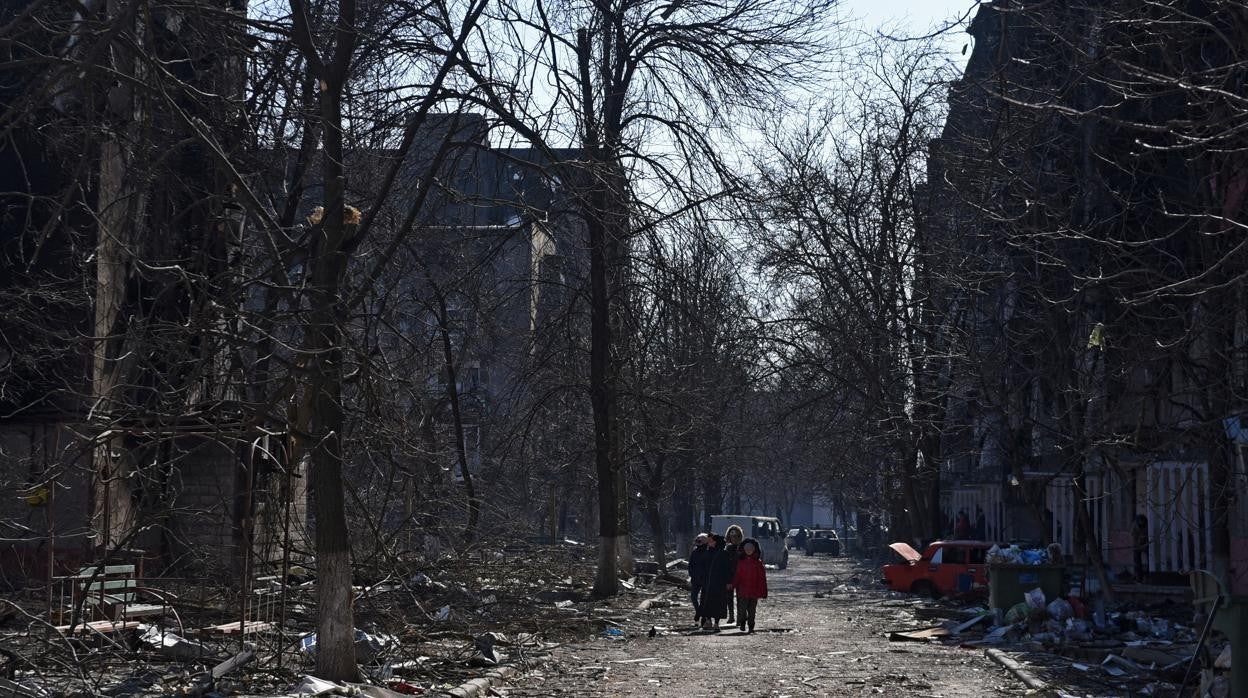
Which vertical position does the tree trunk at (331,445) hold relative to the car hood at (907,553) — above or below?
above

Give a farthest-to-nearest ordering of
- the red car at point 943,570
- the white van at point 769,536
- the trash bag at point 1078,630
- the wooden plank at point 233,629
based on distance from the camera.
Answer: the white van at point 769,536
the red car at point 943,570
the trash bag at point 1078,630
the wooden plank at point 233,629

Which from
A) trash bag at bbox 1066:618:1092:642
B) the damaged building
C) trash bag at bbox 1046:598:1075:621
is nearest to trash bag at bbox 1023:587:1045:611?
trash bag at bbox 1046:598:1075:621

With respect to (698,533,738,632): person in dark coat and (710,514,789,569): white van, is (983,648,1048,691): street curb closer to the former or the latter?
(698,533,738,632): person in dark coat

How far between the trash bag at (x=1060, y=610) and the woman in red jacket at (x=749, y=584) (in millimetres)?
4387

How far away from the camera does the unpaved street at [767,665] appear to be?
1424cm

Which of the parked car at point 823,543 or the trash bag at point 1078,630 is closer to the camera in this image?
the trash bag at point 1078,630

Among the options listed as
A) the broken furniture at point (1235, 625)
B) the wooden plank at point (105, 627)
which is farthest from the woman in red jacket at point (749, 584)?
the broken furniture at point (1235, 625)

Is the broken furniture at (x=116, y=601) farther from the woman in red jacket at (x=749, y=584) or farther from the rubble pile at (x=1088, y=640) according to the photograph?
the rubble pile at (x=1088, y=640)

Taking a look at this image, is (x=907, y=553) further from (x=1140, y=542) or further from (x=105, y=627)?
(x=105, y=627)

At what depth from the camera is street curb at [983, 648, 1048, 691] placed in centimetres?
1484

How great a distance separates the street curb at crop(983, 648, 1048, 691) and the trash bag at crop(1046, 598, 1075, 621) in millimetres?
2194

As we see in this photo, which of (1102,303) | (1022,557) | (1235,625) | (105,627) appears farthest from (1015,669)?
(105,627)

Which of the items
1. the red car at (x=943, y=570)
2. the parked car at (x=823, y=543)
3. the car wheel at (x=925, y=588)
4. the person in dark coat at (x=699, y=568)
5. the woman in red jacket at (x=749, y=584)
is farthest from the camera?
the parked car at (x=823, y=543)

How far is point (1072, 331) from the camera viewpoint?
2270 centimetres
